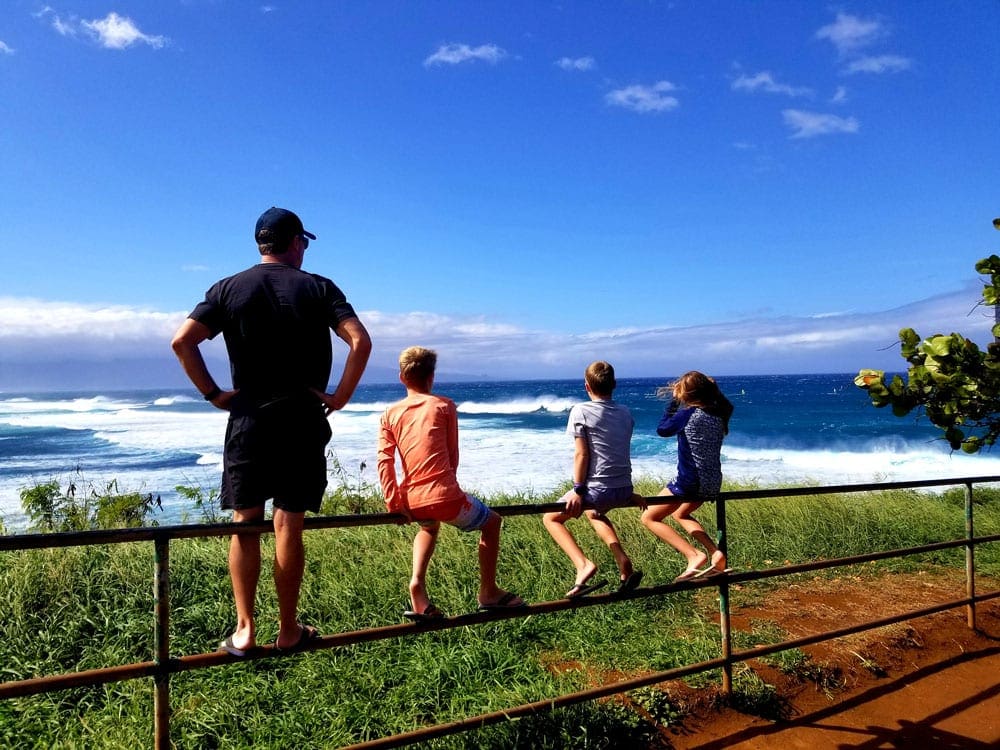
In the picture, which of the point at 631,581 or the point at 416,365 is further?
the point at 631,581

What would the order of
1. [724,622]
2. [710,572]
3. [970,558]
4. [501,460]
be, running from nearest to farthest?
1. [724,622]
2. [710,572]
3. [970,558]
4. [501,460]

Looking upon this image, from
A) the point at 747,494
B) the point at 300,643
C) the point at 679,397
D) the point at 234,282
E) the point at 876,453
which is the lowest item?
the point at 876,453

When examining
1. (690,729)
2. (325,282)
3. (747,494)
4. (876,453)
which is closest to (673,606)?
(690,729)

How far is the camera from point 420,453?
108 inches

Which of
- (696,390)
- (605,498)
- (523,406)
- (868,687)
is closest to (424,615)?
(605,498)

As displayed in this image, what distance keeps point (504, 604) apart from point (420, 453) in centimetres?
74

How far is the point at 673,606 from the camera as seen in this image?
5.10m

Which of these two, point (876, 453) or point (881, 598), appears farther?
point (876, 453)

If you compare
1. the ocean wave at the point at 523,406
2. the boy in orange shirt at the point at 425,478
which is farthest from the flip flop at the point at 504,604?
the ocean wave at the point at 523,406

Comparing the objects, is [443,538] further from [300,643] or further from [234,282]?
[234,282]

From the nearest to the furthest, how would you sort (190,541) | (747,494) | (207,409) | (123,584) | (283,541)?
1. (283,541)
2. (747,494)
3. (123,584)
4. (190,541)
5. (207,409)

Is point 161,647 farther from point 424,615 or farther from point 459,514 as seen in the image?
point 459,514

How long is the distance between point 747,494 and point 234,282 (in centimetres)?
245

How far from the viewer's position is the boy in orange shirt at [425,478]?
2697 millimetres
